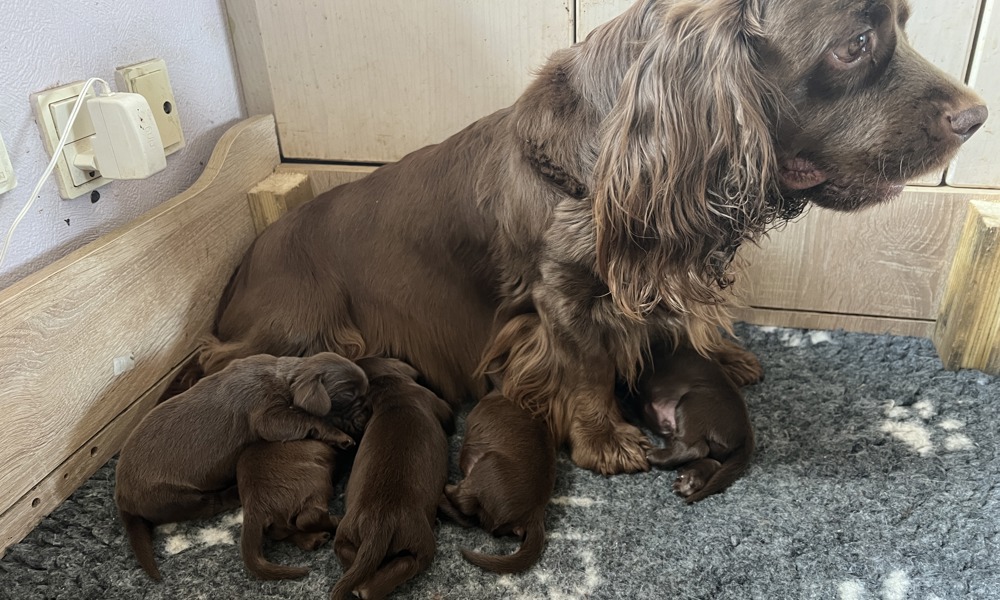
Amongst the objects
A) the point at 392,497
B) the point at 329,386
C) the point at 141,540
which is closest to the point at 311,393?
the point at 329,386

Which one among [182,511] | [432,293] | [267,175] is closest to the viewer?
[182,511]

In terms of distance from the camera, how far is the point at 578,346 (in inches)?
60.2

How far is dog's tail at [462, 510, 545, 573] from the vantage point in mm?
1259

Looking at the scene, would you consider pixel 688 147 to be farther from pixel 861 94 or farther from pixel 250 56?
pixel 250 56

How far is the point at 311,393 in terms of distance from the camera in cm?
139

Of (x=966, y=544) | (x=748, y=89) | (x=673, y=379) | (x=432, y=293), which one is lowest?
(x=966, y=544)

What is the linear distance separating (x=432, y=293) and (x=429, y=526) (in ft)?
1.87

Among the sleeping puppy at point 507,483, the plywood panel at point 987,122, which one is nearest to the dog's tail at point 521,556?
the sleeping puppy at point 507,483

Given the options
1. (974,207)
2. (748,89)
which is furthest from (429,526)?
(974,207)

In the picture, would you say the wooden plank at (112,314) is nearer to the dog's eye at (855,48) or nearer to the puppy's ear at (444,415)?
the puppy's ear at (444,415)

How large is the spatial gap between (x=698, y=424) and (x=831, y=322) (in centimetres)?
74

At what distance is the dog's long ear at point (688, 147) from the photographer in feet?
3.79

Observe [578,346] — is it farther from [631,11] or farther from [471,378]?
[631,11]

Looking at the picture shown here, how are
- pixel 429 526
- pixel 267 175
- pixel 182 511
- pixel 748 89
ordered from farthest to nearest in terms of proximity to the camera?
1. pixel 267 175
2. pixel 182 511
3. pixel 429 526
4. pixel 748 89
